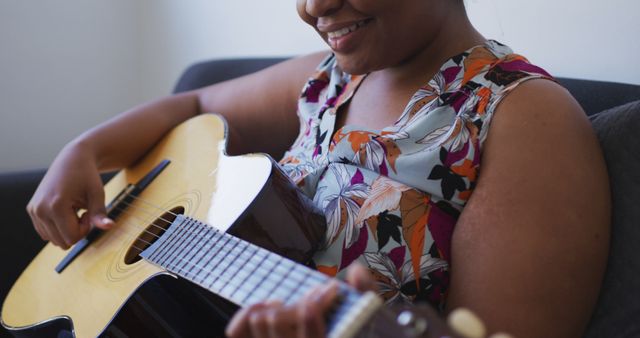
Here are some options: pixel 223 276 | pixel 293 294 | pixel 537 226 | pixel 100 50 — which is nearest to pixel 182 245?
pixel 223 276

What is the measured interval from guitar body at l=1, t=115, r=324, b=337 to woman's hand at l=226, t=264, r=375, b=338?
0.79 ft

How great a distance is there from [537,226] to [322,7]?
0.40 m

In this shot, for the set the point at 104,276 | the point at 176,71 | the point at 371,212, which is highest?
the point at 371,212

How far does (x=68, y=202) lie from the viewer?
3.67ft

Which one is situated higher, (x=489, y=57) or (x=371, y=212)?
(x=489, y=57)

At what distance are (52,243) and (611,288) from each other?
898mm

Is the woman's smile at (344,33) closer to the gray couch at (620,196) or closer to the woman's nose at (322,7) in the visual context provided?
the woman's nose at (322,7)

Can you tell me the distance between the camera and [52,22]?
201cm

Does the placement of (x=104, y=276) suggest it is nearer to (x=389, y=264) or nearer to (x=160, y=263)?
(x=160, y=263)

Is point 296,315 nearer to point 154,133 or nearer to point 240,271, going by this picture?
point 240,271

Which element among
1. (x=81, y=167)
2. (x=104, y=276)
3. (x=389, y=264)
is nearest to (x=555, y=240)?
(x=389, y=264)

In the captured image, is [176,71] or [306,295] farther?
[176,71]

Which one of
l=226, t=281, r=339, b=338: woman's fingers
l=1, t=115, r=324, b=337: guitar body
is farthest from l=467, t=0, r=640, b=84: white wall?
l=226, t=281, r=339, b=338: woman's fingers

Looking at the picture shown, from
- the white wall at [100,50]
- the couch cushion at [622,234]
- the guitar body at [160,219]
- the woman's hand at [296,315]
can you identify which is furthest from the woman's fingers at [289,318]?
the white wall at [100,50]
